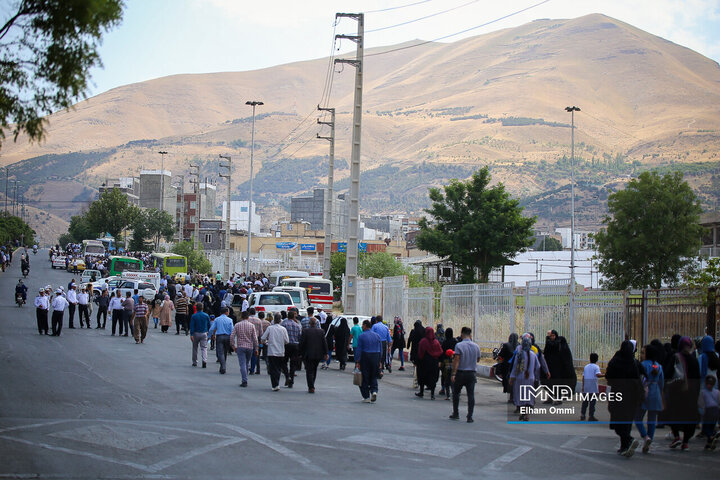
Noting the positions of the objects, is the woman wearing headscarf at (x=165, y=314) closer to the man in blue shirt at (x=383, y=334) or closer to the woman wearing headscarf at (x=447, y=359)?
the man in blue shirt at (x=383, y=334)

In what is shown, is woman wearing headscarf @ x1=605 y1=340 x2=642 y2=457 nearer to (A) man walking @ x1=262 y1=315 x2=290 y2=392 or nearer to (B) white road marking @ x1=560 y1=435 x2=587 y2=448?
(B) white road marking @ x1=560 y1=435 x2=587 y2=448

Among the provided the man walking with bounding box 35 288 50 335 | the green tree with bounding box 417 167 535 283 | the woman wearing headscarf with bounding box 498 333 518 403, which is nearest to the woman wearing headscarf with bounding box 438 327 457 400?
the woman wearing headscarf with bounding box 498 333 518 403

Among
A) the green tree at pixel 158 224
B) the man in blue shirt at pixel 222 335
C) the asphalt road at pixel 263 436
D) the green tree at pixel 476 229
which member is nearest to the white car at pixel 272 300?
the man in blue shirt at pixel 222 335

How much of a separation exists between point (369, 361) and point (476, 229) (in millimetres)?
30656

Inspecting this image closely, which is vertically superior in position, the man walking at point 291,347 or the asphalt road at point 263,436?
the man walking at point 291,347

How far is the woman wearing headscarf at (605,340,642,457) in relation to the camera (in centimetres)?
1112

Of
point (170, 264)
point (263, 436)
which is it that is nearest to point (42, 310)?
point (263, 436)

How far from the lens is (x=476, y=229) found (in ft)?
151

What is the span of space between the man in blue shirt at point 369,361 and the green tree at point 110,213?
8745cm

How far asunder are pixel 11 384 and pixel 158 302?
19250 mm

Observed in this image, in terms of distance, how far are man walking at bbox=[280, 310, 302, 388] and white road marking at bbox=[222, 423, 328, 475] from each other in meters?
5.80

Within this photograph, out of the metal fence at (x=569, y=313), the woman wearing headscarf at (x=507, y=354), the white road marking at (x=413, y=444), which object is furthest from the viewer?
the woman wearing headscarf at (x=507, y=354)

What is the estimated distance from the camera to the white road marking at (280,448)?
9.63m

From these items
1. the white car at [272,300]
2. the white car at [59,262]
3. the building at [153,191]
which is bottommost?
the white car at [272,300]
